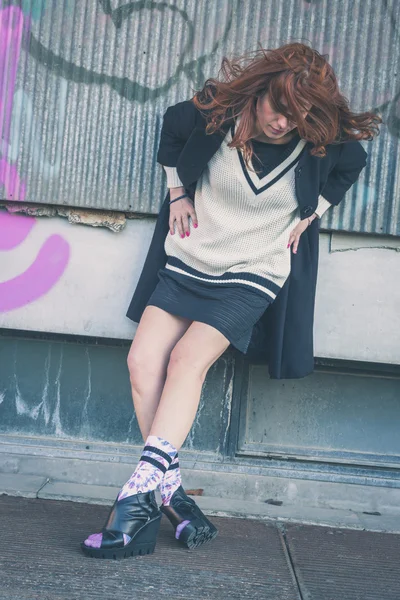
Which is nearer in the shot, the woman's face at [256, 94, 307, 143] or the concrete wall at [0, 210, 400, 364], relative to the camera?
the woman's face at [256, 94, 307, 143]

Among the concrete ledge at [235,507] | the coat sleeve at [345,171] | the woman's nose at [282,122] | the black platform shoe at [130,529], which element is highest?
the woman's nose at [282,122]

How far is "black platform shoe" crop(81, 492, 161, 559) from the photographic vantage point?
2.52 metres

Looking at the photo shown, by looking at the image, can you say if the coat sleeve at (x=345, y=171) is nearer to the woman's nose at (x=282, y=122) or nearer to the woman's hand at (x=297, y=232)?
the woman's hand at (x=297, y=232)

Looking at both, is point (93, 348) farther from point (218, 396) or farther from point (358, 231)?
point (358, 231)

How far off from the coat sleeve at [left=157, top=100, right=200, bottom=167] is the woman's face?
0.32 metres

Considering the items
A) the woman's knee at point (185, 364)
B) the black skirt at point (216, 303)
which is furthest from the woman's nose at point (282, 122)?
the woman's knee at point (185, 364)

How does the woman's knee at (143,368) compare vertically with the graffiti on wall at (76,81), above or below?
below

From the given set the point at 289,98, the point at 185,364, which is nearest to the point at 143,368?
the point at 185,364

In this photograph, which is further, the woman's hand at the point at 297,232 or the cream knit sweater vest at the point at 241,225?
the woman's hand at the point at 297,232

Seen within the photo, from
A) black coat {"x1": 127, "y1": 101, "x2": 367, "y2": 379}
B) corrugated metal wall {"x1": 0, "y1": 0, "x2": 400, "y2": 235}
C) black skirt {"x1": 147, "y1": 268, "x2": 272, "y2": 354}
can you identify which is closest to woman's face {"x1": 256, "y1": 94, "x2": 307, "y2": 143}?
black coat {"x1": 127, "y1": 101, "x2": 367, "y2": 379}

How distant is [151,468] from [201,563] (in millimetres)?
379

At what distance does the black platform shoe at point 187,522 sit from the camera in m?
2.72

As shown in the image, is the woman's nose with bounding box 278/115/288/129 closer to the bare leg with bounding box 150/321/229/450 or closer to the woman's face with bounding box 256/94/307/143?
the woman's face with bounding box 256/94/307/143

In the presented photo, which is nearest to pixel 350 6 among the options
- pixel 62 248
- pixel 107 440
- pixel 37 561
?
pixel 62 248
